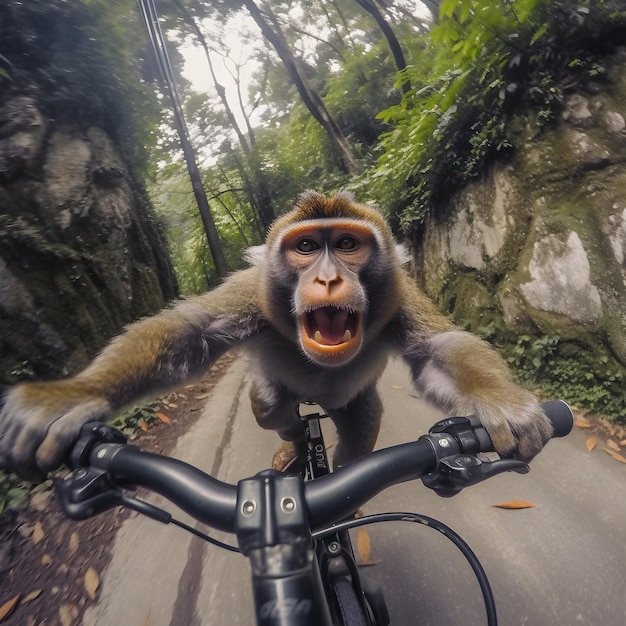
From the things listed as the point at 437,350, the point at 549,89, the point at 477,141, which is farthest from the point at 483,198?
the point at 437,350

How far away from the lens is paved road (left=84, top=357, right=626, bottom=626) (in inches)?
79.9

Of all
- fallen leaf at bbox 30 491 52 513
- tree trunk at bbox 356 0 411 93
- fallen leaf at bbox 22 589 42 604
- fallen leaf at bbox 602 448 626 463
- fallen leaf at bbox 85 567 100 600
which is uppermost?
tree trunk at bbox 356 0 411 93

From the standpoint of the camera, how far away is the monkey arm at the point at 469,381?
3.81 feet

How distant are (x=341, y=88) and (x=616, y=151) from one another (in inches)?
378

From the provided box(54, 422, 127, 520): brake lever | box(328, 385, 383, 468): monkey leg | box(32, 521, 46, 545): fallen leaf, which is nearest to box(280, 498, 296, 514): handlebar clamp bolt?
box(54, 422, 127, 520): brake lever

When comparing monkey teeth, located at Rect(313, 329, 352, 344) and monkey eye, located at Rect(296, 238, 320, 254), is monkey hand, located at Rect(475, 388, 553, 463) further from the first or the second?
monkey eye, located at Rect(296, 238, 320, 254)

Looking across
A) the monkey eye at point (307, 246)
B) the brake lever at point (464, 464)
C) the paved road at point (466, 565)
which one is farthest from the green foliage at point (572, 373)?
the brake lever at point (464, 464)

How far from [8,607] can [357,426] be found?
2.44 metres

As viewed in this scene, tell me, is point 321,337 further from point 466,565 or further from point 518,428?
point 466,565

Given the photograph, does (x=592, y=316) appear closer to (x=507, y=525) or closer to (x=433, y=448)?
(x=507, y=525)

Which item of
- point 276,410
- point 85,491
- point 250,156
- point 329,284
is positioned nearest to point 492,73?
point 329,284

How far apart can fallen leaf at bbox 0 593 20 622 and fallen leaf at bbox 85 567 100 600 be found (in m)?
0.39

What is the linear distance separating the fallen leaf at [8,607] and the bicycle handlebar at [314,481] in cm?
221

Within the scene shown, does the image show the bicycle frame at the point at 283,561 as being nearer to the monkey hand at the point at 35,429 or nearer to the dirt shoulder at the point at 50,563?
the monkey hand at the point at 35,429
